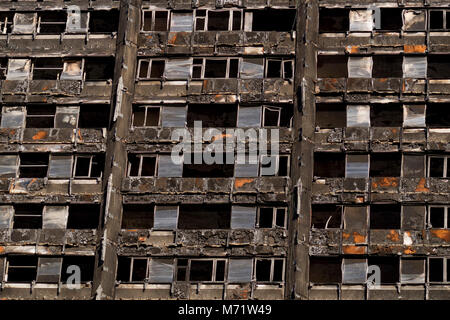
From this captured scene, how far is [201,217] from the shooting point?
63.5m

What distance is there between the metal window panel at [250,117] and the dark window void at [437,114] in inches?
322

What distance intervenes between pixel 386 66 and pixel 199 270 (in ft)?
45.2

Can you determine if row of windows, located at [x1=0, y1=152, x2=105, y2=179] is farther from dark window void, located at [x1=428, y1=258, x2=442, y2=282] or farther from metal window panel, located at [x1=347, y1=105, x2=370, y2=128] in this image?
dark window void, located at [x1=428, y1=258, x2=442, y2=282]

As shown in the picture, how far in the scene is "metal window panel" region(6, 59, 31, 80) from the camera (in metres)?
67.3

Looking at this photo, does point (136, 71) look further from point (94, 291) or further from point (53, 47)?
point (94, 291)

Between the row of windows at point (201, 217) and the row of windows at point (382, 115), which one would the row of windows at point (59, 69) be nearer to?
the row of windows at point (201, 217)

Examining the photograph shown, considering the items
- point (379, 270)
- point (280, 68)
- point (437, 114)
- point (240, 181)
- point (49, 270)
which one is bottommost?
point (49, 270)

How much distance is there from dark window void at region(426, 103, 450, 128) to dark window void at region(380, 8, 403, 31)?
186 inches

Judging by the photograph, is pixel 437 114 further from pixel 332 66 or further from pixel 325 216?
pixel 325 216

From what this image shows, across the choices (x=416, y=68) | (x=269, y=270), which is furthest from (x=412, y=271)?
(x=416, y=68)

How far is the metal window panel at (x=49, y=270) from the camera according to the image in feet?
207

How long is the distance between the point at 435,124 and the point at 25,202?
20139 millimetres

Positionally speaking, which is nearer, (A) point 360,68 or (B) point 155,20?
(A) point 360,68

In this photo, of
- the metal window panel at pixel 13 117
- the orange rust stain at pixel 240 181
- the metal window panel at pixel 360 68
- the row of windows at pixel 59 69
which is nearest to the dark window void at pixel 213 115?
the orange rust stain at pixel 240 181
